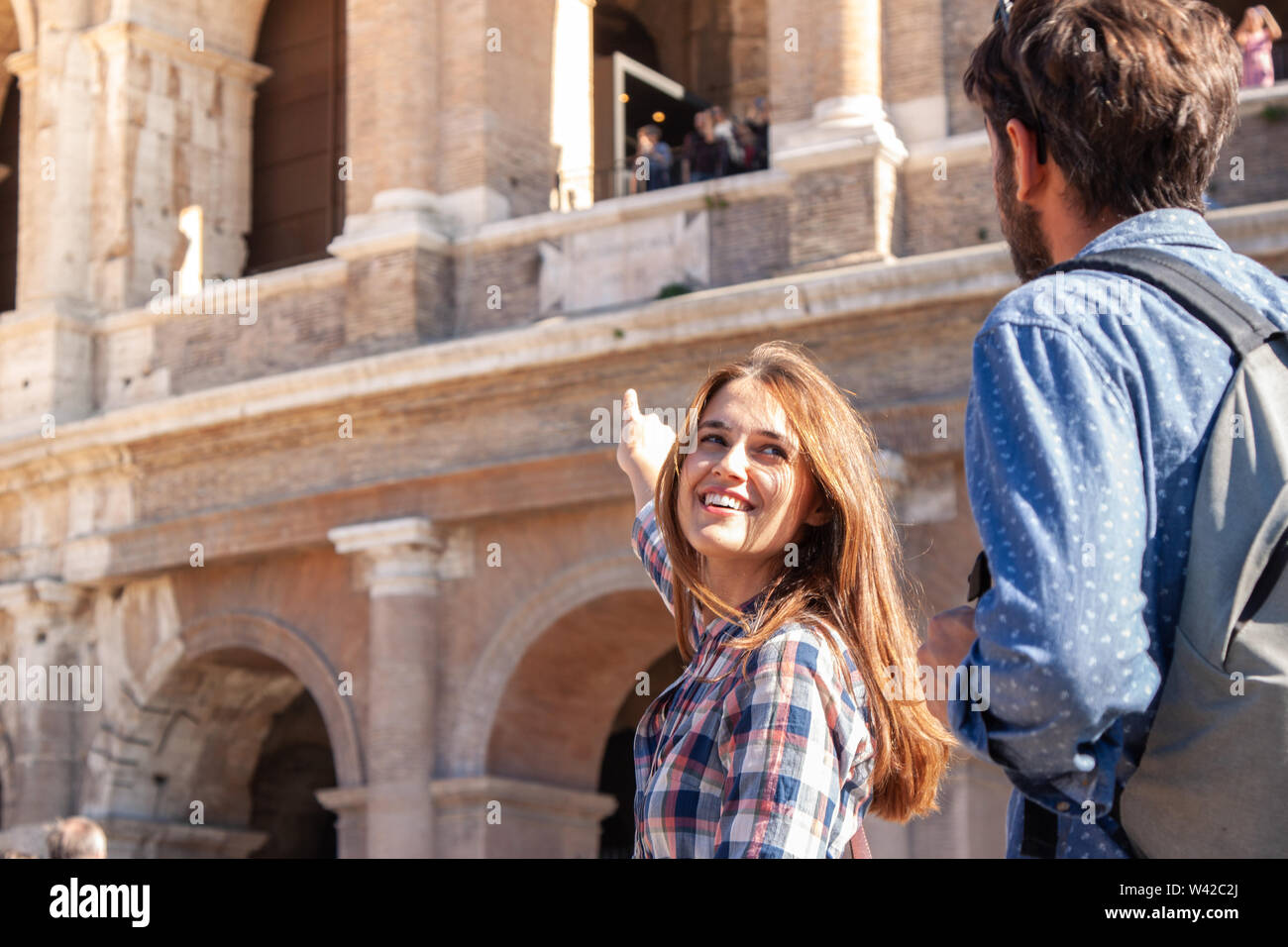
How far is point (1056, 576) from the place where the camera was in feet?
4.75

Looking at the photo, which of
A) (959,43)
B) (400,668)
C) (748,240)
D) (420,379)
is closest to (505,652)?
(400,668)

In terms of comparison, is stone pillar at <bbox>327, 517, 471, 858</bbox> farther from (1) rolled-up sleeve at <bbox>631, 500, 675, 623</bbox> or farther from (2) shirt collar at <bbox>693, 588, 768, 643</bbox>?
(2) shirt collar at <bbox>693, 588, 768, 643</bbox>

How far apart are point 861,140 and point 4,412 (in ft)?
20.0

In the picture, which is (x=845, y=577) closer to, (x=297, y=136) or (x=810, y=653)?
(x=810, y=653)

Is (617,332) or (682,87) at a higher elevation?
(682,87)

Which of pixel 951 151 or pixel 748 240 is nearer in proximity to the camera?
pixel 951 151

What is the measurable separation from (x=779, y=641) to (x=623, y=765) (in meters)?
11.4

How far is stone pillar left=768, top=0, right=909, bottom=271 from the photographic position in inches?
396

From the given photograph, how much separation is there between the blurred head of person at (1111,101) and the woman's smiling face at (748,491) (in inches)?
Answer: 20.5

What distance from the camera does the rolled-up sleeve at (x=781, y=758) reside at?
6.23 feet

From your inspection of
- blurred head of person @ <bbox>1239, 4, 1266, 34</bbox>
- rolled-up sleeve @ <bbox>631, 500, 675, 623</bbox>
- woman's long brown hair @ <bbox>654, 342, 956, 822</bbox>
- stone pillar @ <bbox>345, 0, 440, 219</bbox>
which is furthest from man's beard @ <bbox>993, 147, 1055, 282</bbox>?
stone pillar @ <bbox>345, 0, 440, 219</bbox>

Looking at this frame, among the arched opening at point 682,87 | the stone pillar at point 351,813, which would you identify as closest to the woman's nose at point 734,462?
the stone pillar at point 351,813

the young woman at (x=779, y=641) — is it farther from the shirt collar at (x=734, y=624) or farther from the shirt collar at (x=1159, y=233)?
the shirt collar at (x=1159, y=233)

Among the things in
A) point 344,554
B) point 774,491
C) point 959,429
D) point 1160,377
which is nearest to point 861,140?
point 959,429
